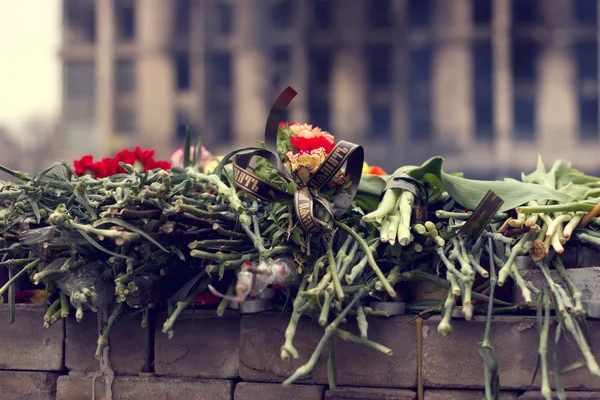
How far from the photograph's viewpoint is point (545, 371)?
Answer: 1.55 m

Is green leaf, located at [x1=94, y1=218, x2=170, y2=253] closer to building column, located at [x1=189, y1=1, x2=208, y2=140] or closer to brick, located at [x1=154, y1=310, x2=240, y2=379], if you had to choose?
brick, located at [x1=154, y1=310, x2=240, y2=379]

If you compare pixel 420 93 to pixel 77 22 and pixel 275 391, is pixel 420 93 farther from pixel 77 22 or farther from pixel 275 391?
pixel 275 391

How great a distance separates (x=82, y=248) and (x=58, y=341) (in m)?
0.37

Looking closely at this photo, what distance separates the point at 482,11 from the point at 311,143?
72.4 ft

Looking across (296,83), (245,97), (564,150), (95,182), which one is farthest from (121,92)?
(95,182)

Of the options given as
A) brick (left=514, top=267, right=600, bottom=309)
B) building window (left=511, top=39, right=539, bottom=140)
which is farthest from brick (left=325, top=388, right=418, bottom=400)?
building window (left=511, top=39, right=539, bottom=140)

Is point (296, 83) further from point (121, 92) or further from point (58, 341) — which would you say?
point (58, 341)

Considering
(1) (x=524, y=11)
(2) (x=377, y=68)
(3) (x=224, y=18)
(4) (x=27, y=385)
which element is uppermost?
(3) (x=224, y=18)

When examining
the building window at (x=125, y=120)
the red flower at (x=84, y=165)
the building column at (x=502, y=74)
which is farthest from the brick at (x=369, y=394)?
the building window at (x=125, y=120)

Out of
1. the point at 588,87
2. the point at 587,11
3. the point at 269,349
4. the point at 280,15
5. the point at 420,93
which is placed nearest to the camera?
the point at 269,349

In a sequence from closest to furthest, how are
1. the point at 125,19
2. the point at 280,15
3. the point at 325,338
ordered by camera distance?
the point at 325,338
the point at 280,15
the point at 125,19

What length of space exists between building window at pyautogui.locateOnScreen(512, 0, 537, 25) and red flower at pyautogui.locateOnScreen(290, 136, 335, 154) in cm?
2205

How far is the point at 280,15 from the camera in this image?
77.0 feet

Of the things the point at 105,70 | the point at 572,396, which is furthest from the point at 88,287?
the point at 105,70
